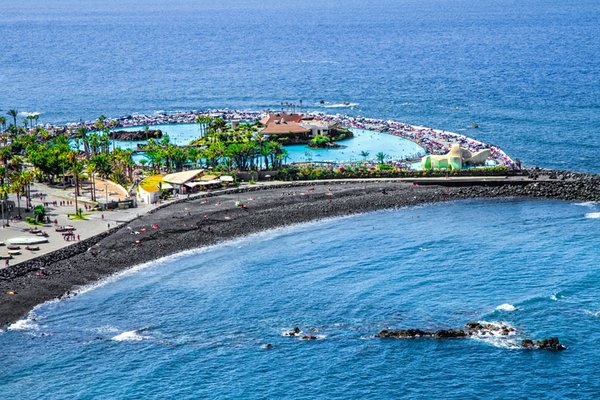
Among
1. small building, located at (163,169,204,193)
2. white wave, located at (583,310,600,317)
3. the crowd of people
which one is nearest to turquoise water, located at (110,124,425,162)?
the crowd of people

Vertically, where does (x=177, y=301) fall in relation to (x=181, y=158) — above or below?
below

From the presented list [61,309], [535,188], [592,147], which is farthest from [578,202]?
[61,309]

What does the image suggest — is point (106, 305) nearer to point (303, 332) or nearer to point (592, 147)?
point (303, 332)

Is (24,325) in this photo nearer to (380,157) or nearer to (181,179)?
(181,179)

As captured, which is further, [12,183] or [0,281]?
[12,183]

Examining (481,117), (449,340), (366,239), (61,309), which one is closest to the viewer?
(449,340)

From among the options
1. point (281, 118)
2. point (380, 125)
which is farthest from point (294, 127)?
point (380, 125)

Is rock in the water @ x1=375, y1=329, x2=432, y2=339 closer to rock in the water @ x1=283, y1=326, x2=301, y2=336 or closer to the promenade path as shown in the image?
rock in the water @ x1=283, y1=326, x2=301, y2=336
